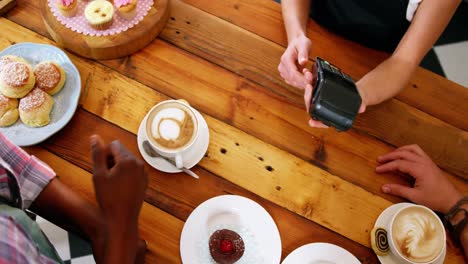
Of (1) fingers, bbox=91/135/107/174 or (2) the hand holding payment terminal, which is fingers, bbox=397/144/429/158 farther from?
(1) fingers, bbox=91/135/107/174

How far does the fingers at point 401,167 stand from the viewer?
42.4 inches

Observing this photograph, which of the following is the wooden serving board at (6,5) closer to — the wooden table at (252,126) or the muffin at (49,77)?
the wooden table at (252,126)

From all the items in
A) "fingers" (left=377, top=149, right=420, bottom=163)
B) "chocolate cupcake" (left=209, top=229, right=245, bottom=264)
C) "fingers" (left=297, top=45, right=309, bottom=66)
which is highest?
"fingers" (left=297, top=45, right=309, bottom=66)

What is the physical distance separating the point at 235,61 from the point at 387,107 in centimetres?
45

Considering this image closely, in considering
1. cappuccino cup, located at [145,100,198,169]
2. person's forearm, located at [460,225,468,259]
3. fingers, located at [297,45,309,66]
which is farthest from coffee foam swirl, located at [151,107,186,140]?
person's forearm, located at [460,225,468,259]

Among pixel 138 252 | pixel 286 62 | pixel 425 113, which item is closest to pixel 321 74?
pixel 286 62

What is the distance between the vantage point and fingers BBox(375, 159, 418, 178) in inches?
42.4

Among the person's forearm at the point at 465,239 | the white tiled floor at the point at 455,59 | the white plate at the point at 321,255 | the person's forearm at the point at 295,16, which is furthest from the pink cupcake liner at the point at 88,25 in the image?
the white tiled floor at the point at 455,59

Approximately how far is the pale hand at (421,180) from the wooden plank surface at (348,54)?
16cm

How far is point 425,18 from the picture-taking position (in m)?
1.09

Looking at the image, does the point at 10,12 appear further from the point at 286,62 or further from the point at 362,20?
the point at 362,20

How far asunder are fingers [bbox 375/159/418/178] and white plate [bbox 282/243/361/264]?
249mm

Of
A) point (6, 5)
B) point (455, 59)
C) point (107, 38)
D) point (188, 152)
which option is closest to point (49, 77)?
point (107, 38)

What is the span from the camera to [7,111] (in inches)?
41.0
